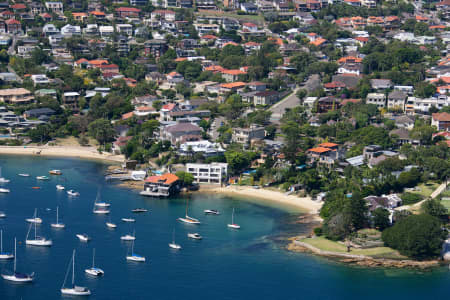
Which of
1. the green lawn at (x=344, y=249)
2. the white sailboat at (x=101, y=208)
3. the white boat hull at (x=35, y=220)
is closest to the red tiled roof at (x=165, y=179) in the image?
the white sailboat at (x=101, y=208)

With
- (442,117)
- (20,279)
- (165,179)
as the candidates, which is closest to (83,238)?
(20,279)

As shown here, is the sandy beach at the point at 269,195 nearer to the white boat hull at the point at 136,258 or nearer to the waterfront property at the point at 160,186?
the waterfront property at the point at 160,186

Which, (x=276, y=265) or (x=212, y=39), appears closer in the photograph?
(x=276, y=265)

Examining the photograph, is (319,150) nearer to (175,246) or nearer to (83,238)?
(175,246)

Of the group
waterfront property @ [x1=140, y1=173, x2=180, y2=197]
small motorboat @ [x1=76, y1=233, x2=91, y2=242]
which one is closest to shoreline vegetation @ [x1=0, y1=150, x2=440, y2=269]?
waterfront property @ [x1=140, y1=173, x2=180, y2=197]

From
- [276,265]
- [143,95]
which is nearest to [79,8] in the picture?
[143,95]

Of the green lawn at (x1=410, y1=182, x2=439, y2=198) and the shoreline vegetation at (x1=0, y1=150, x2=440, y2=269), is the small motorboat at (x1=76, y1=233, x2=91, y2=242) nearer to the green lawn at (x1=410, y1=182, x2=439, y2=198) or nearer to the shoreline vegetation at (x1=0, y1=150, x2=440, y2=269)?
the shoreline vegetation at (x1=0, y1=150, x2=440, y2=269)

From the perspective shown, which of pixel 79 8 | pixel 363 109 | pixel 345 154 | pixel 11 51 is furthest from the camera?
pixel 79 8

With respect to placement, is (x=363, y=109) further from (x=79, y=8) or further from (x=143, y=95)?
(x=79, y=8)
